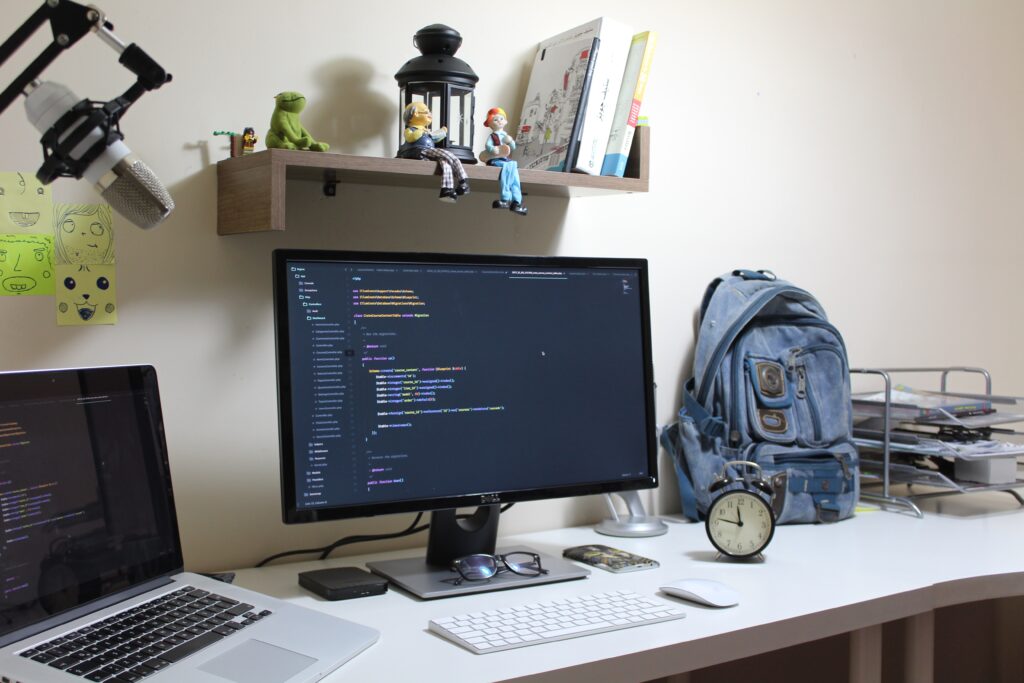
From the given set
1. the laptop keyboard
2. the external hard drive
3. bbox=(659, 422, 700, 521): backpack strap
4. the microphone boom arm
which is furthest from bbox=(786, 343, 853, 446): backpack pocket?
the microphone boom arm

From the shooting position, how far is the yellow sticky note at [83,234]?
1.40 metres

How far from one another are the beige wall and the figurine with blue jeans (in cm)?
10

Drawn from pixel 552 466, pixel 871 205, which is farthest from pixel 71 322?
pixel 871 205

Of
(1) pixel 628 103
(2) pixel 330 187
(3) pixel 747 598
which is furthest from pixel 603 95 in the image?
(3) pixel 747 598

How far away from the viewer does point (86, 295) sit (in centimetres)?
142

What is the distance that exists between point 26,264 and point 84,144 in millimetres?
523

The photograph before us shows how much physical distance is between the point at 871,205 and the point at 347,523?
1436 mm

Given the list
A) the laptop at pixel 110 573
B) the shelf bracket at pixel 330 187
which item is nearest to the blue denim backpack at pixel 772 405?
the shelf bracket at pixel 330 187

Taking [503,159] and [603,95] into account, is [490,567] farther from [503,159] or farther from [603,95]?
[603,95]

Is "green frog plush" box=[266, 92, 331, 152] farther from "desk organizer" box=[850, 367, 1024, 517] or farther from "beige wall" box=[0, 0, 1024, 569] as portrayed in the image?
"desk organizer" box=[850, 367, 1024, 517]

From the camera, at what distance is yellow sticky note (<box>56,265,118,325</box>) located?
1406 mm

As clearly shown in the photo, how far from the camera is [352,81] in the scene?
5.32 ft

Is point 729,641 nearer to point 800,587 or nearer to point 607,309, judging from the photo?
point 800,587

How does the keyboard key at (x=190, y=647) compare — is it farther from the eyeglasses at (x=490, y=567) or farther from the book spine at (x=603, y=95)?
the book spine at (x=603, y=95)
